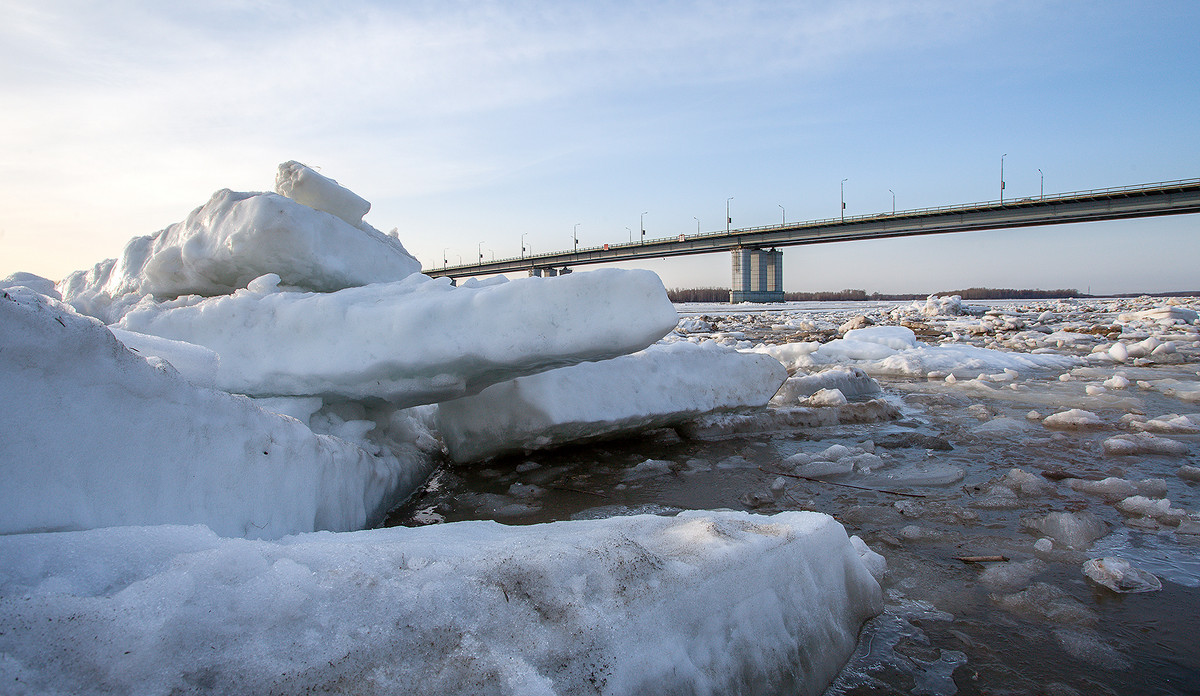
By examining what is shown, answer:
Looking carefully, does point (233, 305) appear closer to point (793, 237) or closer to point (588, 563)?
point (588, 563)

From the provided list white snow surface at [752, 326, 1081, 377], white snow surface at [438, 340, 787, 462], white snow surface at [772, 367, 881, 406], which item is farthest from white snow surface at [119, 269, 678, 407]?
white snow surface at [752, 326, 1081, 377]

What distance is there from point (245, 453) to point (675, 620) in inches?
60.2

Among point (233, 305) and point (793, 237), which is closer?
point (233, 305)

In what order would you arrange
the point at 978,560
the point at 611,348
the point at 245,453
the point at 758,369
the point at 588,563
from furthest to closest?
1. the point at 758,369
2. the point at 611,348
3. the point at 978,560
4. the point at 245,453
5. the point at 588,563

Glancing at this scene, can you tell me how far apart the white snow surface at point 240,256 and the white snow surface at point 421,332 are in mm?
712

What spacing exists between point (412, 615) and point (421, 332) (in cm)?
189

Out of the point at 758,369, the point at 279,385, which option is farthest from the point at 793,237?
the point at 279,385

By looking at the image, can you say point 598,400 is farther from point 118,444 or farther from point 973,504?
point 118,444

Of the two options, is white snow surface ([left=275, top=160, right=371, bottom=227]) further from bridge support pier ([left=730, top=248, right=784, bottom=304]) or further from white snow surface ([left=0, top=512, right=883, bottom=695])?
bridge support pier ([left=730, top=248, right=784, bottom=304])

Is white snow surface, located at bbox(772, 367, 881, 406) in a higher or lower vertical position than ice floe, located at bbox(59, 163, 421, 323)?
lower

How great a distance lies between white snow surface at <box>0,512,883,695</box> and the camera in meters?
0.94

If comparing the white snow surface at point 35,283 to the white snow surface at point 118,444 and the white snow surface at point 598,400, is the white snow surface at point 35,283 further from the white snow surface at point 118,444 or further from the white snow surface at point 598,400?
the white snow surface at point 118,444

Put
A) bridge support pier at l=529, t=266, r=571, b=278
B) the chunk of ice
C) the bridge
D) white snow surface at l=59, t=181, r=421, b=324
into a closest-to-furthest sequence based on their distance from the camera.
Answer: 1. the chunk of ice
2. bridge support pier at l=529, t=266, r=571, b=278
3. white snow surface at l=59, t=181, r=421, b=324
4. the bridge

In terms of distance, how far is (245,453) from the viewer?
1.96 meters
